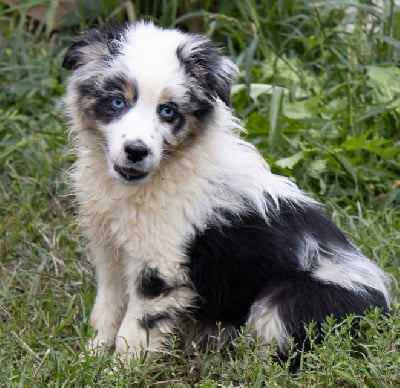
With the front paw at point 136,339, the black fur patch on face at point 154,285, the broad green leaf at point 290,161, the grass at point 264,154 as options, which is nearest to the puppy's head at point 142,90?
the black fur patch on face at point 154,285

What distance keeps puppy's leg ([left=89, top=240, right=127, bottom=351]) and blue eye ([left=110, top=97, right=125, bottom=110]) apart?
0.70m

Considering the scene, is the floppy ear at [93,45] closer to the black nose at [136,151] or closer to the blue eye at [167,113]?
the blue eye at [167,113]

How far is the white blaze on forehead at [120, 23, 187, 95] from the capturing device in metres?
4.04

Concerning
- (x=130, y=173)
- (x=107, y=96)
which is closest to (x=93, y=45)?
(x=107, y=96)

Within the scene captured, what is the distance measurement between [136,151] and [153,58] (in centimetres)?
40

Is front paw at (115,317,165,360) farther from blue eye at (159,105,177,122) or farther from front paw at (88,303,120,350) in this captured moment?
blue eye at (159,105,177,122)

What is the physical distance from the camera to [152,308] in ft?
13.7

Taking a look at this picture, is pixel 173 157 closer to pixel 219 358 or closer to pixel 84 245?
pixel 219 358

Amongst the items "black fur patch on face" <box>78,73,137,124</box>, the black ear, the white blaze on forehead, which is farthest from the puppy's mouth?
the black ear

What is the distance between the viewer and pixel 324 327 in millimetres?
3973

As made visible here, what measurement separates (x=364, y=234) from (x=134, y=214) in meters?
1.65

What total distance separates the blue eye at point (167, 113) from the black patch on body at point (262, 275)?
498mm

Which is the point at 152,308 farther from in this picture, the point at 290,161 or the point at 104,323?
the point at 290,161

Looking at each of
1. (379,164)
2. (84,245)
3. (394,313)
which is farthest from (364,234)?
(84,245)
